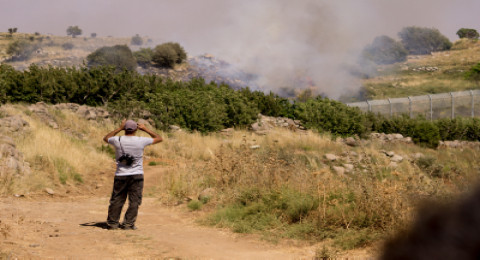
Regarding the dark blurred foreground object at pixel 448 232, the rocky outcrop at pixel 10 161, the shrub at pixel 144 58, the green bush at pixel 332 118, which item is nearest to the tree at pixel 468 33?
the shrub at pixel 144 58

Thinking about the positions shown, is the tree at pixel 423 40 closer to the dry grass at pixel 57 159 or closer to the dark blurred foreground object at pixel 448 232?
the dry grass at pixel 57 159

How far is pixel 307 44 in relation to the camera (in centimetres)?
4478

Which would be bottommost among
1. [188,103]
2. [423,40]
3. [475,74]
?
[188,103]

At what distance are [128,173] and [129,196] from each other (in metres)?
0.37

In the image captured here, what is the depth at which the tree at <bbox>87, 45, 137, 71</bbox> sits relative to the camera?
1854 inches

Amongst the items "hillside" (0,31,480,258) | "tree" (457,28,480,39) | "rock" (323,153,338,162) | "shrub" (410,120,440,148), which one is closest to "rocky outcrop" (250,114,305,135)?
"hillside" (0,31,480,258)

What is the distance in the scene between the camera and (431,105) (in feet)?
107

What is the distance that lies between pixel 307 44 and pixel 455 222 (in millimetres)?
45206

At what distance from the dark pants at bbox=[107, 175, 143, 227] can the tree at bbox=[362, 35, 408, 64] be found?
65.4 metres

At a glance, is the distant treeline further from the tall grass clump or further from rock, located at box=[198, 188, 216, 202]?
rock, located at box=[198, 188, 216, 202]

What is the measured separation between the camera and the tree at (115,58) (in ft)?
154

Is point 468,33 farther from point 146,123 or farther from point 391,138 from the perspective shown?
point 146,123

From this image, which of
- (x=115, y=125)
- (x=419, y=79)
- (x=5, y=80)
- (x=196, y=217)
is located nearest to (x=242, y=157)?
(x=196, y=217)

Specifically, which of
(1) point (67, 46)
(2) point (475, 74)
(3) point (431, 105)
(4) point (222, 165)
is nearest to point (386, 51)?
(2) point (475, 74)
